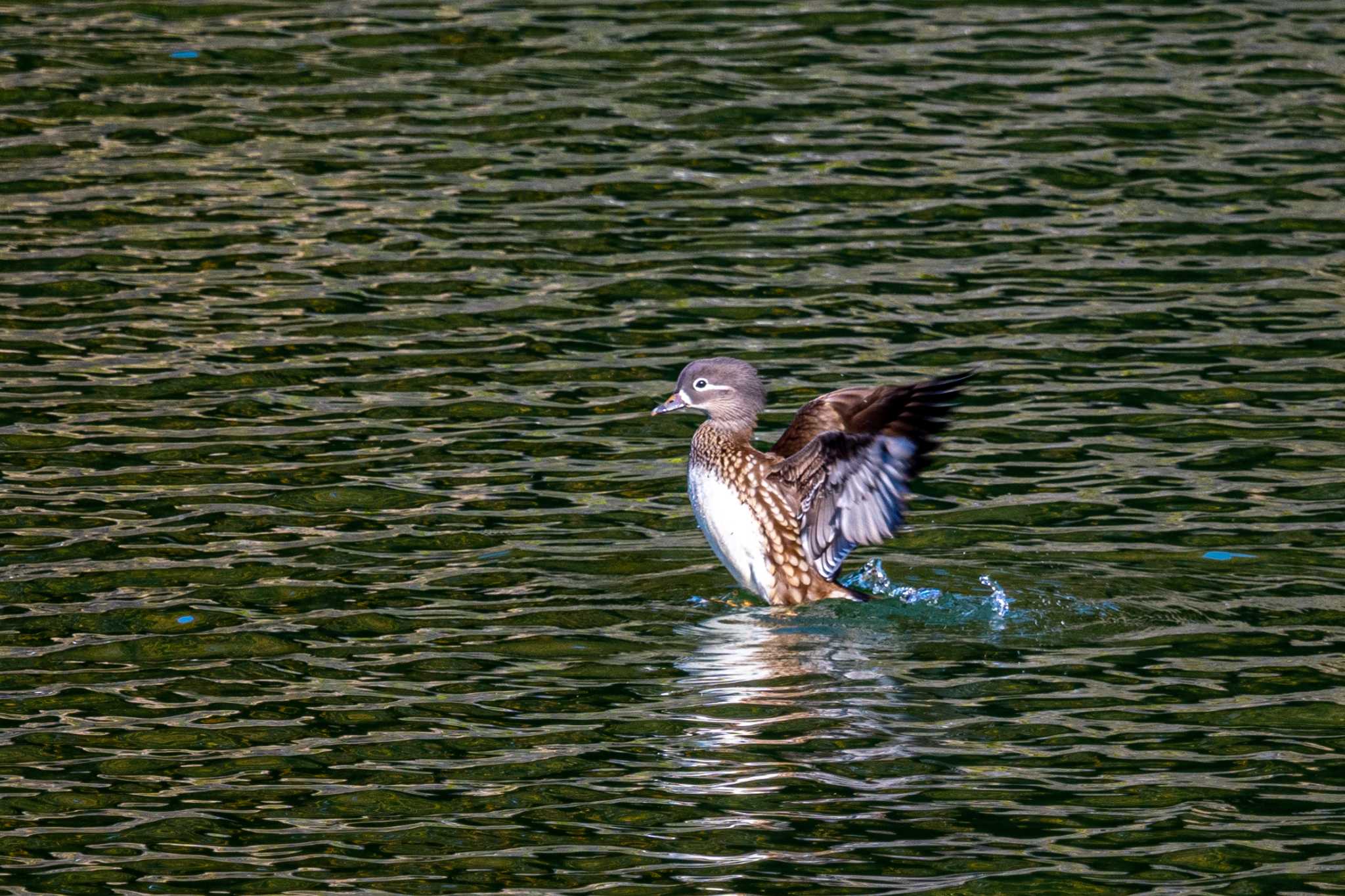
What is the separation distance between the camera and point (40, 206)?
55.2ft

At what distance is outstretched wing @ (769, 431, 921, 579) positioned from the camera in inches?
417

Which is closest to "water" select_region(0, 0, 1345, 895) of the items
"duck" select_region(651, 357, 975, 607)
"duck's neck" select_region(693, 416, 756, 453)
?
"duck" select_region(651, 357, 975, 607)

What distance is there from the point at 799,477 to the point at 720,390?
0.79 metres

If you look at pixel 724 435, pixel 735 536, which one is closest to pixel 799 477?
pixel 735 536

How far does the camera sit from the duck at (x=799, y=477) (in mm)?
10578

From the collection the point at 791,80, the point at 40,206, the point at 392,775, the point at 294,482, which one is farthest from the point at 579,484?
the point at 791,80

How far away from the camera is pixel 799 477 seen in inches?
438

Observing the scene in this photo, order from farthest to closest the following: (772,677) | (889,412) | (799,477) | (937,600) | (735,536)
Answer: (799,477) → (735,536) → (937,600) → (889,412) → (772,677)

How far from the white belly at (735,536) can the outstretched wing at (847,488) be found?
29 centimetres

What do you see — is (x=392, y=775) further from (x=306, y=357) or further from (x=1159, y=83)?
(x=1159, y=83)

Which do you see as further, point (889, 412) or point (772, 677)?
point (889, 412)

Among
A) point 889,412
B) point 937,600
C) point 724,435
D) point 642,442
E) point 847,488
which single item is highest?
point 889,412

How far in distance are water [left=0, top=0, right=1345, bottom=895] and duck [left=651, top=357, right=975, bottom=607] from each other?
336mm

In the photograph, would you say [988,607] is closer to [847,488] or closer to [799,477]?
[847,488]
